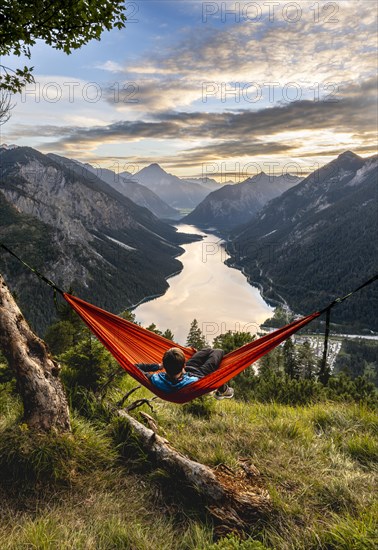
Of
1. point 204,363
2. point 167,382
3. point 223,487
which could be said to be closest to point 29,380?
point 167,382

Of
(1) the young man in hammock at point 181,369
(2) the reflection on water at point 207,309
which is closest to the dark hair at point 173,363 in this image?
(1) the young man in hammock at point 181,369

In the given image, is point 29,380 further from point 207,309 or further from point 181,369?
point 207,309

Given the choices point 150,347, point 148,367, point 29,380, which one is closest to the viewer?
point 29,380

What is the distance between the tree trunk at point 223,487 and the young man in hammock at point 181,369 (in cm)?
91

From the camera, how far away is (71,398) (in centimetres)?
526

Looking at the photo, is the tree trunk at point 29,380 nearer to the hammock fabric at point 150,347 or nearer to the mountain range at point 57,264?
the hammock fabric at point 150,347

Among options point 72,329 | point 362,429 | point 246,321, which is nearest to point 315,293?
point 246,321

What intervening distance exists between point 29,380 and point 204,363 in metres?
2.87

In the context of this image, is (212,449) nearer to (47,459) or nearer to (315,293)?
(47,459)

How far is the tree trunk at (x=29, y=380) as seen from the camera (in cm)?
418

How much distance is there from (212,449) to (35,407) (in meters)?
2.20

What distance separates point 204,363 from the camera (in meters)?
6.06

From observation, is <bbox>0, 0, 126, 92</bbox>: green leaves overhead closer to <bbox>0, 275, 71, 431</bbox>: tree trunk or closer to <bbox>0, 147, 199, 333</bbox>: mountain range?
<bbox>0, 275, 71, 431</bbox>: tree trunk

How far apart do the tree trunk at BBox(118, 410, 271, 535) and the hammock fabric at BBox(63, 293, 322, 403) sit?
36.3 inches
